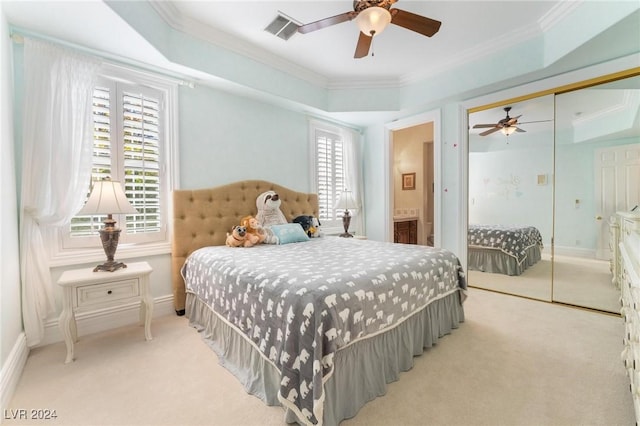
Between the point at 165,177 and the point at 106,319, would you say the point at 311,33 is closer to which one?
the point at 165,177

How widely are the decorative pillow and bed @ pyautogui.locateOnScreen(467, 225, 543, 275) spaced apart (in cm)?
236

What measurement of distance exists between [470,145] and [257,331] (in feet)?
11.8

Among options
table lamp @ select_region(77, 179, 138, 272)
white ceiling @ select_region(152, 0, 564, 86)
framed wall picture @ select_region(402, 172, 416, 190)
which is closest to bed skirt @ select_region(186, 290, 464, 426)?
table lamp @ select_region(77, 179, 138, 272)

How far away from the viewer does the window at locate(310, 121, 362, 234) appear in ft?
14.6

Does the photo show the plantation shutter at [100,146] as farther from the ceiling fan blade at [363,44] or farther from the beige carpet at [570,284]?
the beige carpet at [570,284]

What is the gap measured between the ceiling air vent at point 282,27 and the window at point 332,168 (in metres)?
1.56

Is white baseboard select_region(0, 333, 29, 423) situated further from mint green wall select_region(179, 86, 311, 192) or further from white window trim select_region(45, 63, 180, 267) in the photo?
mint green wall select_region(179, 86, 311, 192)

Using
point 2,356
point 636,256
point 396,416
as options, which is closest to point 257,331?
point 396,416

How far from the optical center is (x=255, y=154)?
3.65 meters

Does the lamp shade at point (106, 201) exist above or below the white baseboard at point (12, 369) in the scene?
above

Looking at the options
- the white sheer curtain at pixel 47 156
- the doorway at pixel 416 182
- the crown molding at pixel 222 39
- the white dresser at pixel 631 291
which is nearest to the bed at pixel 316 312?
the white sheer curtain at pixel 47 156

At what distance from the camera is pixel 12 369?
1.71 meters

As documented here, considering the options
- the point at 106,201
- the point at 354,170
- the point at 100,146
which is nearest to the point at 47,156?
the point at 100,146

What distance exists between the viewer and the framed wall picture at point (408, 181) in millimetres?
5977
